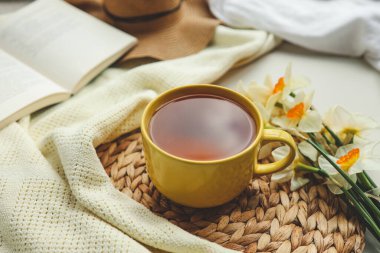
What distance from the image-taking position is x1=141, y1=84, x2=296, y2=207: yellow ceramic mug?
494 mm

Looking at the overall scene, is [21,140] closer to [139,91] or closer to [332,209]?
[139,91]

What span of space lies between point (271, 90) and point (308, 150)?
4.1 inches

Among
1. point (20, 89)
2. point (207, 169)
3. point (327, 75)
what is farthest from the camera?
point (327, 75)

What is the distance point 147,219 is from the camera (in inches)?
21.8

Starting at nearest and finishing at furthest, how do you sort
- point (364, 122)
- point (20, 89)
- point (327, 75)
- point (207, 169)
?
point (207, 169) < point (364, 122) < point (20, 89) < point (327, 75)

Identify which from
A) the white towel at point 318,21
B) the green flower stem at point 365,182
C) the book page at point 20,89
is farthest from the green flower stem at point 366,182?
the book page at point 20,89

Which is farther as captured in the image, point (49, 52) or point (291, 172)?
point (49, 52)

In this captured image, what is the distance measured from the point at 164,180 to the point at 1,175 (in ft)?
0.75

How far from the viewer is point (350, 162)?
0.56 meters

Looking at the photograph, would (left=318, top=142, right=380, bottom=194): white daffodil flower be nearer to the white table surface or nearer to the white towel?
the white table surface

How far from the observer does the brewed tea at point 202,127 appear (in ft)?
1.74

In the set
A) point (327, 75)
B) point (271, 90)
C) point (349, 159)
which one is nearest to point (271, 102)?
point (271, 90)

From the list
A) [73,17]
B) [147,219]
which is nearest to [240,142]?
[147,219]

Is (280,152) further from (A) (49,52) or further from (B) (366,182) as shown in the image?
(A) (49,52)
